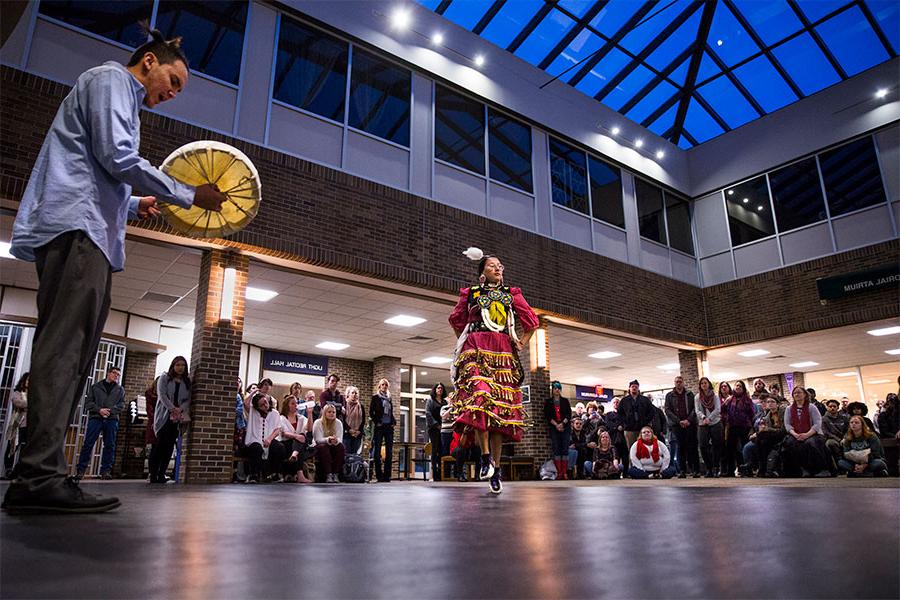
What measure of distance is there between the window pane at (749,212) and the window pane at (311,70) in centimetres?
1053

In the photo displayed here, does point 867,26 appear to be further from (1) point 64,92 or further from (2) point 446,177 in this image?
(1) point 64,92

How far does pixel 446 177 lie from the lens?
10812 mm

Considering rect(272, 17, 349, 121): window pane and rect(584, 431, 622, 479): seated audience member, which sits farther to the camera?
rect(584, 431, 622, 479): seated audience member

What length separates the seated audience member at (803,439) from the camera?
8.22 metres

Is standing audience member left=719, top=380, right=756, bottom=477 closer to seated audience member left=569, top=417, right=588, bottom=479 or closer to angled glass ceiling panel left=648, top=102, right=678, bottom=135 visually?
seated audience member left=569, top=417, right=588, bottom=479

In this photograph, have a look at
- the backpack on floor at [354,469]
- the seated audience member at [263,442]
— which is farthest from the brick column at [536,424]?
the seated audience member at [263,442]

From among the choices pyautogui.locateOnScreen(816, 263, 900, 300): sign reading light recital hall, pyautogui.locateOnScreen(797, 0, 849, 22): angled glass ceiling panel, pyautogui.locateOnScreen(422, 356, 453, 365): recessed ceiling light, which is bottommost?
pyautogui.locateOnScreen(422, 356, 453, 365): recessed ceiling light

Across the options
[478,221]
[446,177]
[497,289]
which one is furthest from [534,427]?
[497,289]

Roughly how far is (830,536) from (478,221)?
9.84 meters

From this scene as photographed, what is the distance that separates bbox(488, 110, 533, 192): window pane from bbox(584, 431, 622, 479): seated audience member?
209 inches

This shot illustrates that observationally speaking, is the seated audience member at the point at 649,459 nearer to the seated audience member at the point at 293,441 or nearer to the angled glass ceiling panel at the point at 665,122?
the seated audience member at the point at 293,441

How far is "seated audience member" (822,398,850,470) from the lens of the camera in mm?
8547

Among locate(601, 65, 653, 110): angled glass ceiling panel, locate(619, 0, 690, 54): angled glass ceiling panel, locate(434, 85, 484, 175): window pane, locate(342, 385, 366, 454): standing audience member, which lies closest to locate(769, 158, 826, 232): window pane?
locate(601, 65, 653, 110): angled glass ceiling panel

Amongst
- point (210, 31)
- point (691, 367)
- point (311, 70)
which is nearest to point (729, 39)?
point (691, 367)
